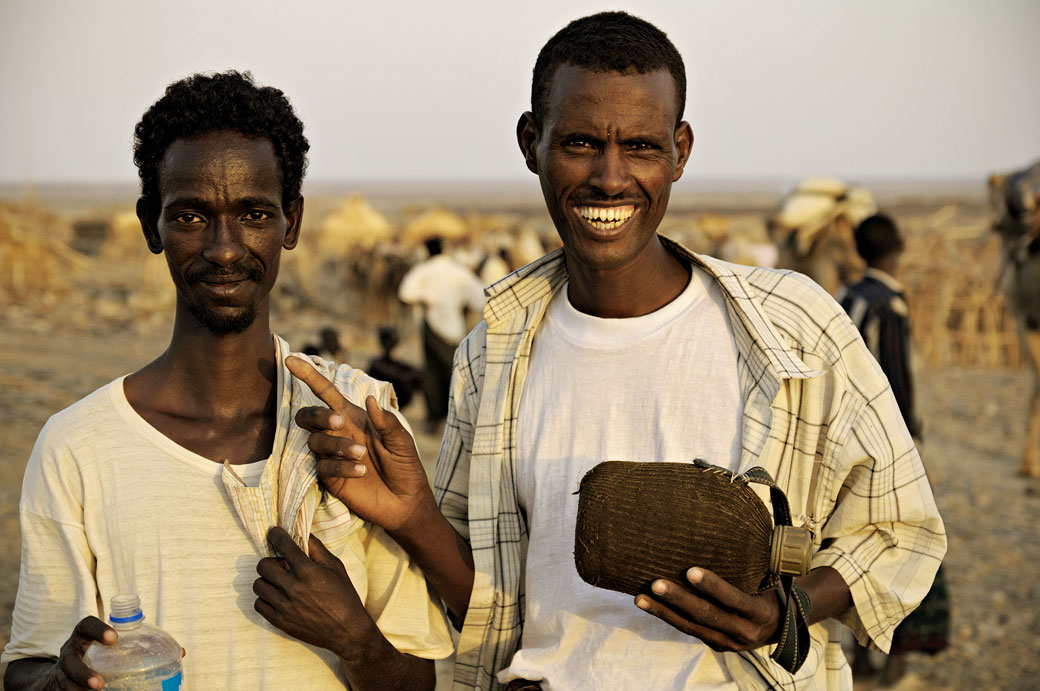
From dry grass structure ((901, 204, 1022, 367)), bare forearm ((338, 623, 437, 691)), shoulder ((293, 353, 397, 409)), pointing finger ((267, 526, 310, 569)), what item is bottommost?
dry grass structure ((901, 204, 1022, 367))

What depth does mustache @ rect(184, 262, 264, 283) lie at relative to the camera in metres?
1.94

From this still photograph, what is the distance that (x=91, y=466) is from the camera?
1.91 meters

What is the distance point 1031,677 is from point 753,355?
3.90 metres

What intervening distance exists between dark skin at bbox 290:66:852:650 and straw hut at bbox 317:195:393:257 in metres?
20.8

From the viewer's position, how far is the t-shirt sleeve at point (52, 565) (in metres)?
1.85

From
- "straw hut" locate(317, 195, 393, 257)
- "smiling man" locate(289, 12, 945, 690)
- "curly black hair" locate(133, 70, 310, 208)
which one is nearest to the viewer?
"curly black hair" locate(133, 70, 310, 208)

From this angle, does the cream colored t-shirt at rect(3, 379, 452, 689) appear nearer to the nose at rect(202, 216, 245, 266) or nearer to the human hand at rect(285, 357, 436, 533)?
the human hand at rect(285, 357, 436, 533)

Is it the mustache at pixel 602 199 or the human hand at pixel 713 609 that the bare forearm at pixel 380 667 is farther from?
the mustache at pixel 602 199

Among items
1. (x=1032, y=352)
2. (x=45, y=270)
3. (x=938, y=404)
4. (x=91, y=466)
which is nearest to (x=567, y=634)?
(x=91, y=466)

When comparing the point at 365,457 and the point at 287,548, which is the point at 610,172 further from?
the point at 287,548

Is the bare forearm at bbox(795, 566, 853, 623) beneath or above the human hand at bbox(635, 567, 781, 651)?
beneath

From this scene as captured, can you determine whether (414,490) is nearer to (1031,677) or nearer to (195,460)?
(195,460)

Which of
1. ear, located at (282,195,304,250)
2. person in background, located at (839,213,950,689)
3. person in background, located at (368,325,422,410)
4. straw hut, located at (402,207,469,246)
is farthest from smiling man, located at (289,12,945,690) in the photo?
straw hut, located at (402,207,469,246)

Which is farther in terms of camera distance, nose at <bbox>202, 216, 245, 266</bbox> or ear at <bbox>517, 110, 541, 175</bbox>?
ear at <bbox>517, 110, 541, 175</bbox>
